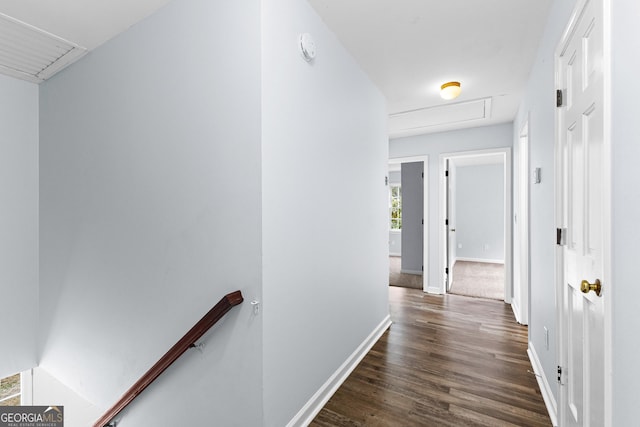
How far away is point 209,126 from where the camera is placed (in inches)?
61.4

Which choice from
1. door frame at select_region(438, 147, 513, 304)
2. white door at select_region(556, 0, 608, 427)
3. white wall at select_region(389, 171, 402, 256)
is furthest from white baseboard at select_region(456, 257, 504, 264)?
white door at select_region(556, 0, 608, 427)

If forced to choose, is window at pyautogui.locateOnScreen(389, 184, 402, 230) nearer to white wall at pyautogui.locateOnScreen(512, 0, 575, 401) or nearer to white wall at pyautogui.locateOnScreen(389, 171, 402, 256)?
white wall at pyautogui.locateOnScreen(389, 171, 402, 256)

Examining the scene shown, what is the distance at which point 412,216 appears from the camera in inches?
224

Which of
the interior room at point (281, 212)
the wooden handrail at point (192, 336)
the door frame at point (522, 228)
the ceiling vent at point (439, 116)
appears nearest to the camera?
the interior room at point (281, 212)

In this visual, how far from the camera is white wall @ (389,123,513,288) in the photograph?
4.07 meters

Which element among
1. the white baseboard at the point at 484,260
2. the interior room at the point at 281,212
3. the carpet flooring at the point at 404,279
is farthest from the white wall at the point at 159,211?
the white baseboard at the point at 484,260

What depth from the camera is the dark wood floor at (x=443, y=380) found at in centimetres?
182

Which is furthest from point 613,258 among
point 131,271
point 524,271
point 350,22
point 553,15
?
point 524,271

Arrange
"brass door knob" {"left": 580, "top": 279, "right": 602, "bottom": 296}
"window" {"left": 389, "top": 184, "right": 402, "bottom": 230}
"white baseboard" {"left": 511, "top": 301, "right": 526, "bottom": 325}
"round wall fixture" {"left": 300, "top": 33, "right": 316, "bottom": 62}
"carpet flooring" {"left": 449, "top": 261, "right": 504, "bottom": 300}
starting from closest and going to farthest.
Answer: "brass door knob" {"left": 580, "top": 279, "right": 602, "bottom": 296}
"round wall fixture" {"left": 300, "top": 33, "right": 316, "bottom": 62}
"white baseboard" {"left": 511, "top": 301, "right": 526, "bottom": 325}
"carpet flooring" {"left": 449, "top": 261, "right": 504, "bottom": 300}
"window" {"left": 389, "top": 184, "right": 402, "bottom": 230}

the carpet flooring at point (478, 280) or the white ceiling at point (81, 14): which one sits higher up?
the white ceiling at point (81, 14)

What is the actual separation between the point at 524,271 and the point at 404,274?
261cm

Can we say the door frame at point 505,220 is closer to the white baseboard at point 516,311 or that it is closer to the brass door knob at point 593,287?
the white baseboard at point 516,311

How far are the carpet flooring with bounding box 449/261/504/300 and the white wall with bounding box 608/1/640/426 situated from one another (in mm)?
3790

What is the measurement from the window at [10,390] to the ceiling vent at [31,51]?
2.92 metres
